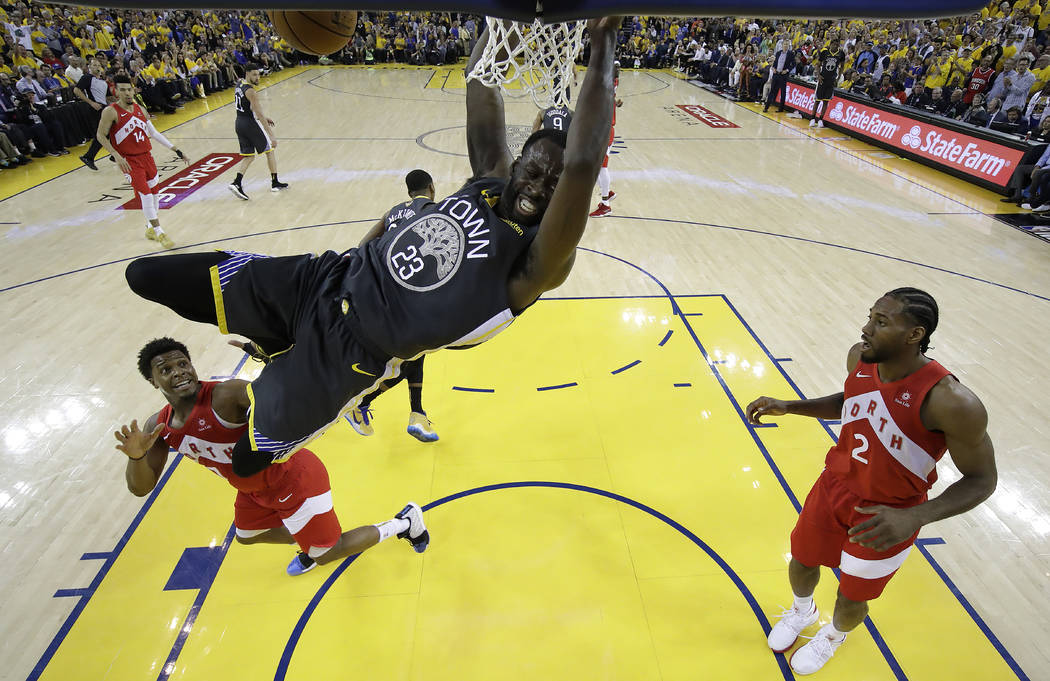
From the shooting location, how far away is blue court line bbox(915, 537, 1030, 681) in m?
2.77

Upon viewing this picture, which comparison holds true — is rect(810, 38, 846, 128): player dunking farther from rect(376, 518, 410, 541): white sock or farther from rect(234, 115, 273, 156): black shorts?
rect(376, 518, 410, 541): white sock

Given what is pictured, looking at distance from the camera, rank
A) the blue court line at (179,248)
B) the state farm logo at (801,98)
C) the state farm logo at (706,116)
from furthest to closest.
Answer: the state farm logo at (801,98) < the state farm logo at (706,116) < the blue court line at (179,248)

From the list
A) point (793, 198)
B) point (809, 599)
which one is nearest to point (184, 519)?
point (809, 599)

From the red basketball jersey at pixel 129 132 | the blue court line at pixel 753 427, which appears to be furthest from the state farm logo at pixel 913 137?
the red basketball jersey at pixel 129 132

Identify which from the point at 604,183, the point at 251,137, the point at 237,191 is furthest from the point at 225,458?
the point at 251,137

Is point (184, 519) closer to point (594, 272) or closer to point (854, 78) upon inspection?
→ point (594, 272)

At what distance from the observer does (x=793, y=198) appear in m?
9.28

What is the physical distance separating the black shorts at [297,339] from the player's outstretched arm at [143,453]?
547 mm

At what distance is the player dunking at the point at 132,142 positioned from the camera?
659 cm

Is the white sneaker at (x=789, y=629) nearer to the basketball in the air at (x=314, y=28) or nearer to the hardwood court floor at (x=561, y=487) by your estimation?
the hardwood court floor at (x=561, y=487)

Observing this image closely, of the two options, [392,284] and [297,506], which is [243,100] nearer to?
[297,506]

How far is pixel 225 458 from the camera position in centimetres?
A: 263

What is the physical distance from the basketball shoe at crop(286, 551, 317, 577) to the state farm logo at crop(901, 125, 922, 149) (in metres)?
12.7

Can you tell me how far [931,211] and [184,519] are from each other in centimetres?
998
